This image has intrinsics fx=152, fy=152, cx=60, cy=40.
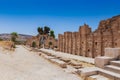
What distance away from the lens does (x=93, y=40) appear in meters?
19.7

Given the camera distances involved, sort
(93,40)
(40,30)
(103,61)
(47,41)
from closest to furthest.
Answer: (103,61)
(93,40)
(47,41)
(40,30)

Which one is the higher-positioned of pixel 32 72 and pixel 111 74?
pixel 111 74

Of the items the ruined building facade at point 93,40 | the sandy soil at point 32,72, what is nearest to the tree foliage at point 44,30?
the ruined building facade at point 93,40

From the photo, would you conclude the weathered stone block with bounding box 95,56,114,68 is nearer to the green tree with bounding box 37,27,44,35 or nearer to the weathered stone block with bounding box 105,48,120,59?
the weathered stone block with bounding box 105,48,120,59

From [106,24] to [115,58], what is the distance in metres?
19.5

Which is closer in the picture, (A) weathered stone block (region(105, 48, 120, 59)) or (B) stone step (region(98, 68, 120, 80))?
(B) stone step (region(98, 68, 120, 80))

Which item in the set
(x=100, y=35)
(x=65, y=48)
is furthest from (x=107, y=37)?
(x=65, y=48)

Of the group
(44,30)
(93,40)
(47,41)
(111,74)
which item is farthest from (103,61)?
(44,30)

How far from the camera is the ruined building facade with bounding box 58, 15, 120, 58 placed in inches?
654

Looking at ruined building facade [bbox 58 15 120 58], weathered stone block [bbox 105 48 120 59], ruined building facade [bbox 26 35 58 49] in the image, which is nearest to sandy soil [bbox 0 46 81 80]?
weathered stone block [bbox 105 48 120 59]

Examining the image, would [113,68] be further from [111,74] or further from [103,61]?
[103,61]

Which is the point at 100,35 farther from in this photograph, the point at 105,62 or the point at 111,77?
the point at 111,77

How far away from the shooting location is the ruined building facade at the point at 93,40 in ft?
54.5

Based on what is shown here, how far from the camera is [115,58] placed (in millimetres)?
8859
